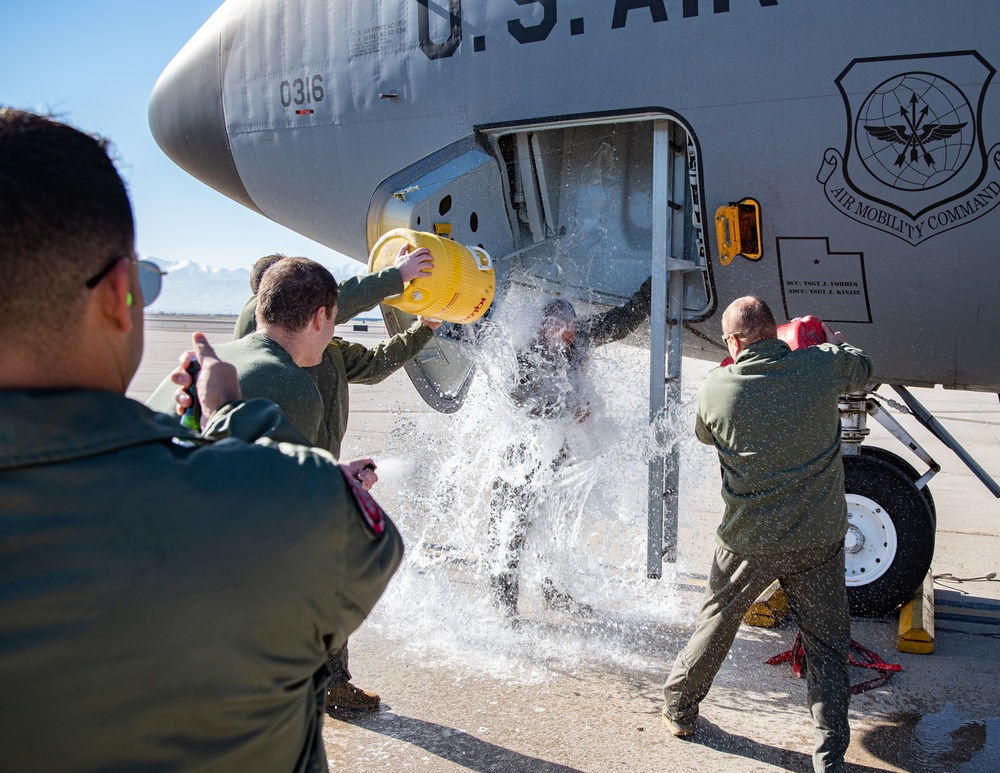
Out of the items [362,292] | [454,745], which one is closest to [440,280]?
[362,292]

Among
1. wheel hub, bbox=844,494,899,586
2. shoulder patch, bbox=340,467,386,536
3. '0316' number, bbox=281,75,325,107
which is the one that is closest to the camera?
shoulder patch, bbox=340,467,386,536

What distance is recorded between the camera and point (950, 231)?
12.5 feet

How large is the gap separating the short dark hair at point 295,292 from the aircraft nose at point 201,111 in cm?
333

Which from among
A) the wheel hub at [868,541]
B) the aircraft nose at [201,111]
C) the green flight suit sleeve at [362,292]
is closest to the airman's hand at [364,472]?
the green flight suit sleeve at [362,292]

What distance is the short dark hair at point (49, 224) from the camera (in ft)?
3.27

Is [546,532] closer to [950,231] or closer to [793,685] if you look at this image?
[793,685]

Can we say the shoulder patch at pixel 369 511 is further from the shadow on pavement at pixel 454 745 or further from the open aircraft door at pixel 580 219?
the open aircraft door at pixel 580 219

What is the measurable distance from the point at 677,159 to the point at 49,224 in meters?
3.92

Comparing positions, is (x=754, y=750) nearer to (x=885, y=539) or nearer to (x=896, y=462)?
(x=885, y=539)

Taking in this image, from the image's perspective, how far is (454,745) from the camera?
3162 mm

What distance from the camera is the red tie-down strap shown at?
3.71 metres

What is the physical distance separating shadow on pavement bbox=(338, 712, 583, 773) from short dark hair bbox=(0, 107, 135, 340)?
2.49m

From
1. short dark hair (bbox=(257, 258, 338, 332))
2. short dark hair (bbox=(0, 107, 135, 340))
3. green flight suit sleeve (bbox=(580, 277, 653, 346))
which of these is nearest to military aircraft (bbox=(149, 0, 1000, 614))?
green flight suit sleeve (bbox=(580, 277, 653, 346))

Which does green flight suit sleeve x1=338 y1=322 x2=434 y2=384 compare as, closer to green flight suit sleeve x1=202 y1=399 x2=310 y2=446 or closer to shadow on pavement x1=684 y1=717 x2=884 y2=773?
shadow on pavement x1=684 y1=717 x2=884 y2=773
